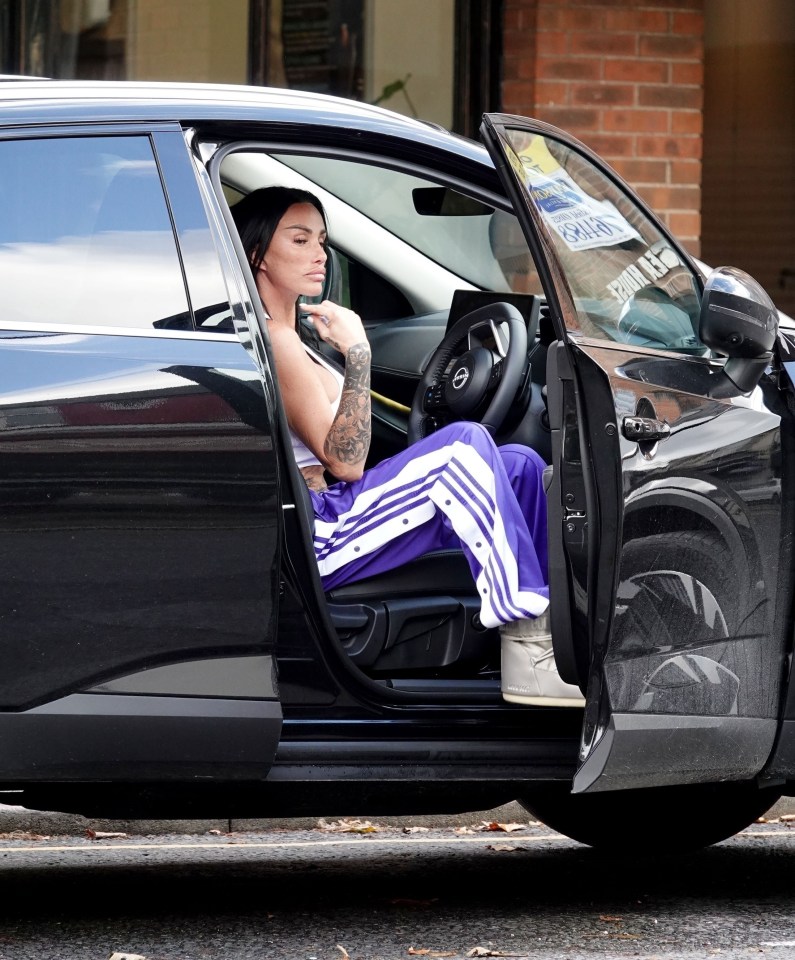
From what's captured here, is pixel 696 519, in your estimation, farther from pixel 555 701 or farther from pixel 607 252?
pixel 607 252

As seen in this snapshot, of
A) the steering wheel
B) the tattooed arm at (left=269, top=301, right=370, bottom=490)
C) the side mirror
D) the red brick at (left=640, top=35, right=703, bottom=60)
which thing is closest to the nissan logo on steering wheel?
the steering wheel

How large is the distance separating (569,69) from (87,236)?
450cm

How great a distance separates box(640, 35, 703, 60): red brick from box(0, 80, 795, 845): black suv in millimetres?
3940

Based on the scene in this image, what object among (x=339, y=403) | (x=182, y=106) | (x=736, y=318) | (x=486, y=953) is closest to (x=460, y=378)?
(x=339, y=403)

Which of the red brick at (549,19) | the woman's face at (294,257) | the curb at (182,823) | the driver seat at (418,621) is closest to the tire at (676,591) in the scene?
the driver seat at (418,621)

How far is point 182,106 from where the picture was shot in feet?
11.5

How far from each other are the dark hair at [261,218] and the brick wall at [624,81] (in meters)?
3.58

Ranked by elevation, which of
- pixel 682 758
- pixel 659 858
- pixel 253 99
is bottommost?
pixel 659 858

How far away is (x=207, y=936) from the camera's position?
3.88m

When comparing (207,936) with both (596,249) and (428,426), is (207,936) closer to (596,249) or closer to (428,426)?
(428,426)

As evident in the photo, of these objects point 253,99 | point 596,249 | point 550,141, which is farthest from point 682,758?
point 253,99

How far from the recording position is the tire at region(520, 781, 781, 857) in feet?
14.5

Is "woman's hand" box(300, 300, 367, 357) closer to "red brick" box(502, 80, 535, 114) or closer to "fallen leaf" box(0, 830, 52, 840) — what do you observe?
"fallen leaf" box(0, 830, 52, 840)

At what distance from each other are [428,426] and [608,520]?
3.65 feet
